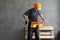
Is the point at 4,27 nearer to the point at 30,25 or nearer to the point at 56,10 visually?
the point at 30,25

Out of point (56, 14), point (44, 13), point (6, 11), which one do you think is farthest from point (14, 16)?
point (56, 14)

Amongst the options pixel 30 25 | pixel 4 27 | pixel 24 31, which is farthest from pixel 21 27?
pixel 30 25

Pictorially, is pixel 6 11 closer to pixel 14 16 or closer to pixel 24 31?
pixel 14 16

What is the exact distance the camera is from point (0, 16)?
4727 mm

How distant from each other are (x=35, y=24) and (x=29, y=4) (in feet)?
3.19

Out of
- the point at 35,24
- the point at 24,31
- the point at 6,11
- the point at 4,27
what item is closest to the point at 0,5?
the point at 6,11

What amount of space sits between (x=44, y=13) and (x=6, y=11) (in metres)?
Answer: 1.07

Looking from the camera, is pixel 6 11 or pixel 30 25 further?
pixel 6 11

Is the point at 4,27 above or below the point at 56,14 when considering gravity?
below

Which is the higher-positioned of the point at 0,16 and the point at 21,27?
the point at 0,16

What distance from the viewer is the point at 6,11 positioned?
4.73 meters

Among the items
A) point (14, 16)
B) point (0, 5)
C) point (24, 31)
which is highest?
point (0, 5)

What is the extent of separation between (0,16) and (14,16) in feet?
1.29

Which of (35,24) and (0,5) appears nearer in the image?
(35,24)
